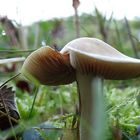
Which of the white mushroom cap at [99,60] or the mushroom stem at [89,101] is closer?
the white mushroom cap at [99,60]

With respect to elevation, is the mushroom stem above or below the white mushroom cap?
below

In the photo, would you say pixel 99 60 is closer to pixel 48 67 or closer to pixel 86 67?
pixel 86 67

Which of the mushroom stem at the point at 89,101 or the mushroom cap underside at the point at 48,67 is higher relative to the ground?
the mushroom cap underside at the point at 48,67

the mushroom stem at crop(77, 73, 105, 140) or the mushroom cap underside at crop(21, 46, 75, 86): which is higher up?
the mushroom cap underside at crop(21, 46, 75, 86)

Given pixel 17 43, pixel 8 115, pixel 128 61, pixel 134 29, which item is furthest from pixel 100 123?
pixel 134 29

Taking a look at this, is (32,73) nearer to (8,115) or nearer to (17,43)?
(8,115)

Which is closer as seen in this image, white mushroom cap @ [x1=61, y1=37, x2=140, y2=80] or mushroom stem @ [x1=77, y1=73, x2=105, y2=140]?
white mushroom cap @ [x1=61, y1=37, x2=140, y2=80]
